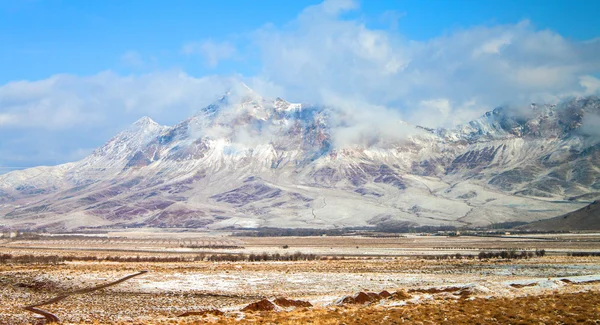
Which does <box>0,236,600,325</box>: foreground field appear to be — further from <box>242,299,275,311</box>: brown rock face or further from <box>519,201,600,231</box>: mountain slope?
<box>519,201,600,231</box>: mountain slope

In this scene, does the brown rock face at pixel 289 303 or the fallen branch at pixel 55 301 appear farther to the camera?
the brown rock face at pixel 289 303

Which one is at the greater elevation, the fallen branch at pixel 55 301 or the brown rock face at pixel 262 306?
the brown rock face at pixel 262 306

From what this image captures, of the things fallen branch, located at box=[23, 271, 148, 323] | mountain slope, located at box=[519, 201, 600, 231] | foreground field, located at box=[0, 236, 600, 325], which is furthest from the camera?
mountain slope, located at box=[519, 201, 600, 231]

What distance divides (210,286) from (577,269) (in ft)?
126

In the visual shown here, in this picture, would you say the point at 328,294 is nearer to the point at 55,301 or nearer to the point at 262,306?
the point at 262,306

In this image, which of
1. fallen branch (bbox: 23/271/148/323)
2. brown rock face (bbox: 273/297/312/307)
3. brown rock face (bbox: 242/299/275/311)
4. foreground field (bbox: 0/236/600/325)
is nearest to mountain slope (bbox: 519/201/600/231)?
foreground field (bbox: 0/236/600/325)

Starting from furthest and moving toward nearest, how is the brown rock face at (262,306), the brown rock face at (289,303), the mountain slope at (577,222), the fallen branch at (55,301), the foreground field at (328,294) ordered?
1. the mountain slope at (577,222)
2. the brown rock face at (289,303)
3. the fallen branch at (55,301)
4. the brown rock face at (262,306)
5. the foreground field at (328,294)

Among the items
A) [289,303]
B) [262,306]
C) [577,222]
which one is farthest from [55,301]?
→ [577,222]

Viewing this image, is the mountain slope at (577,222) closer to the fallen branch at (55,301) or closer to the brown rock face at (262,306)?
the fallen branch at (55,301)

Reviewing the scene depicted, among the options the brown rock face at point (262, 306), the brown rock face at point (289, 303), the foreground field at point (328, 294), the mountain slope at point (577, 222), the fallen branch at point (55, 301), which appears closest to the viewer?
the foreground field at point (328, 294)

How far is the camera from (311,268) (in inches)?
2443

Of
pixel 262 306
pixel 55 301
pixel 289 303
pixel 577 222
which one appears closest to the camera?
pixel 262 306

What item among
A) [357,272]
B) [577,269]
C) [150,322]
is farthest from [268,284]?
[577,269]

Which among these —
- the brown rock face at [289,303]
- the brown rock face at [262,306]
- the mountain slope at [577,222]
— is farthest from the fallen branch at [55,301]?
the mountain slope at [577,222]
